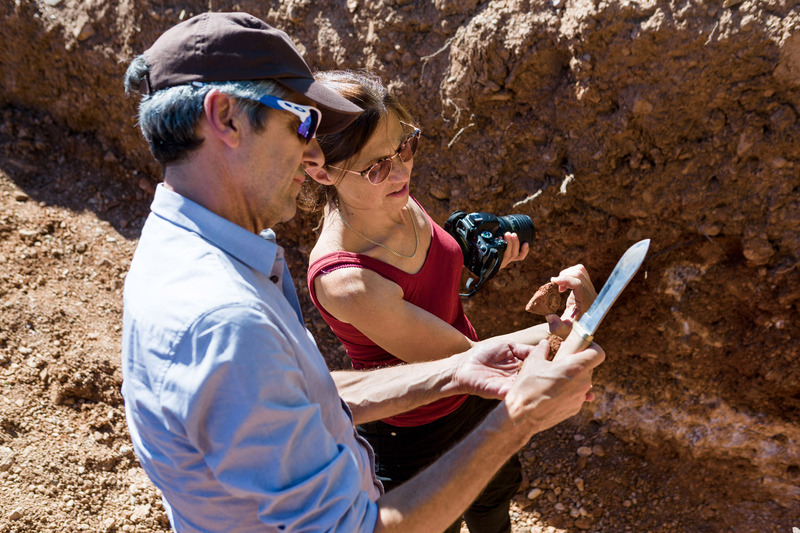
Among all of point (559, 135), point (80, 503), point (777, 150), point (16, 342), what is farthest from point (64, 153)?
point (777, 150)

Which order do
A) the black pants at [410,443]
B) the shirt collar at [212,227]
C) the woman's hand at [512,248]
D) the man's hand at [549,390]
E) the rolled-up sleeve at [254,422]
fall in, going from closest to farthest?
1. the rolled-up sleeve at [254,422]
2. the shirt collar at [212,227]
3. the man's hand at [549,390]
4. the black pants at [410,443]
5. the woman's hand at [512,248]

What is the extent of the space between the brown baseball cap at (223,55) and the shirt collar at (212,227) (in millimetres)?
265

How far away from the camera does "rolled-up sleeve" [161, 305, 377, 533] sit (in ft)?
3.56

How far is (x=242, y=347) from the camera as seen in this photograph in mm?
1097

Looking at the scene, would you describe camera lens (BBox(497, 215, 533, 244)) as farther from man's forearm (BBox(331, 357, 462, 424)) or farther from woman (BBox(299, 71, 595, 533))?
man's forearm (BBox(331, 357, 462, 424))

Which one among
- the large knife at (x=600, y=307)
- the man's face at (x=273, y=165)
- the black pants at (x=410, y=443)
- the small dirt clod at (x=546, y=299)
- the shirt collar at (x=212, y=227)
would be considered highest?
the man's face at (x=273, y=165)

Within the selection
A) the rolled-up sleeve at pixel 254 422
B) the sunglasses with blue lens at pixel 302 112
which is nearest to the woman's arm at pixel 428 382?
the rolled-up sleeve at pixel 254 422

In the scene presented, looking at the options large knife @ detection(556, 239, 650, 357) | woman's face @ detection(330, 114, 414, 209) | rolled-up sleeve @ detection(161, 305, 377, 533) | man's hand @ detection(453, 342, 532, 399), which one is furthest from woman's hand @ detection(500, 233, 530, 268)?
rolled-up sleeve @ detection(161, 305, 377, 533)

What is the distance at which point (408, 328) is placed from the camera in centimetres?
206

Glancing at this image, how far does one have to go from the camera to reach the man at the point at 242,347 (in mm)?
1098

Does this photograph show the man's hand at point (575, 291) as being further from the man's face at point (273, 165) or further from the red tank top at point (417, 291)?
the man's face at point (273, 165)

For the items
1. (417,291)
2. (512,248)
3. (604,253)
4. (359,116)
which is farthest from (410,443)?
(604,253)

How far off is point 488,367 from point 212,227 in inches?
37.2

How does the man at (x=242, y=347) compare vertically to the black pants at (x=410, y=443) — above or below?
above
